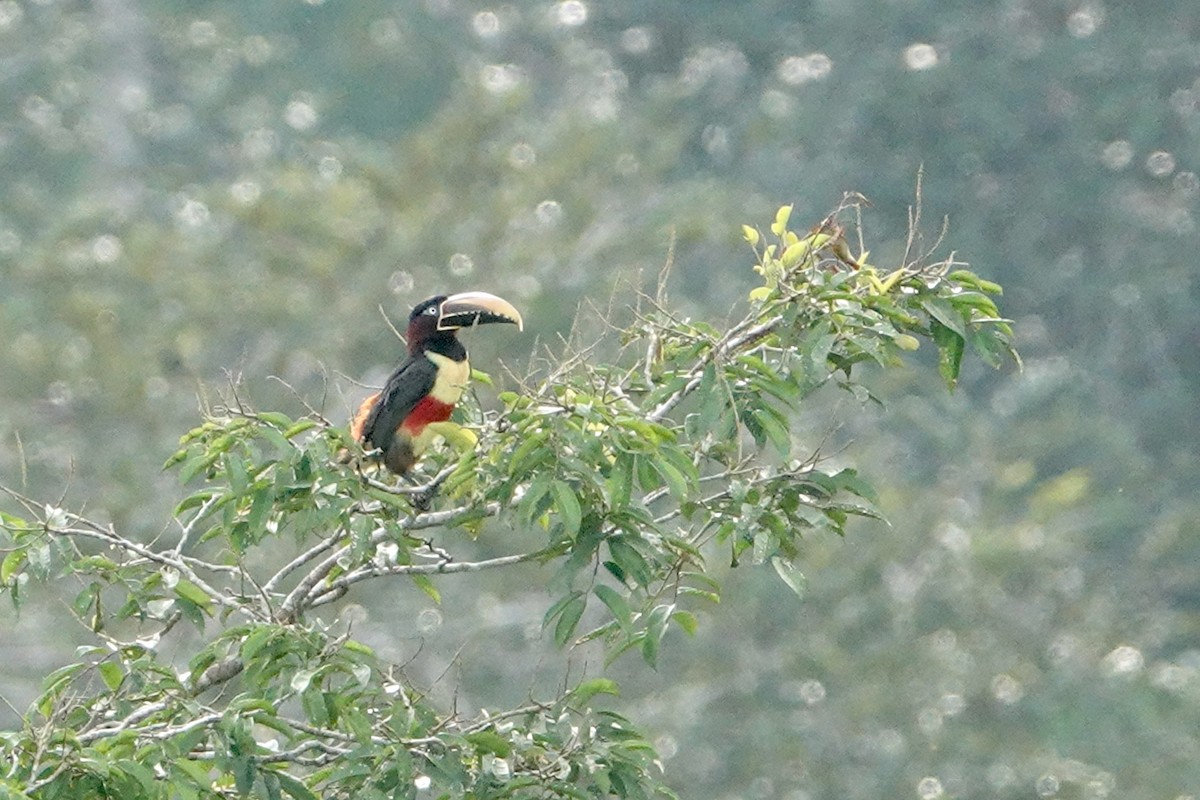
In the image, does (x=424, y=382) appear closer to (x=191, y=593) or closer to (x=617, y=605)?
(x=191, y=593)

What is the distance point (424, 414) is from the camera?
4809 mm

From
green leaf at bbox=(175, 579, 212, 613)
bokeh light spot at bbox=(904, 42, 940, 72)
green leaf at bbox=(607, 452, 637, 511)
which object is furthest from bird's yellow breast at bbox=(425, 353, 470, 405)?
bokeh light spot at bbox=(904, 42, 940, 72)

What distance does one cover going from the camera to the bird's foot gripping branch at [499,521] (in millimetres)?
3359

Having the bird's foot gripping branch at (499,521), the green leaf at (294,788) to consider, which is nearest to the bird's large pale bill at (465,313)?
the bird's foot gripping branch at (499,521)

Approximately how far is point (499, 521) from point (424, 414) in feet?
4.28

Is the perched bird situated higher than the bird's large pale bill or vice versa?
the bird's large pale bill

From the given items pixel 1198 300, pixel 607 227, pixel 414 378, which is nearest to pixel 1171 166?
pixel 1198 300

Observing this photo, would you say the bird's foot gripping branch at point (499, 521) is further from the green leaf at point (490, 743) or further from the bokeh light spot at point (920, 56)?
the bokeh light spot at point (920, 56)

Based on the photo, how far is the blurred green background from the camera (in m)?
10.1

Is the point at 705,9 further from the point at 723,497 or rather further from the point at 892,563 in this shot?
the point at 723,497

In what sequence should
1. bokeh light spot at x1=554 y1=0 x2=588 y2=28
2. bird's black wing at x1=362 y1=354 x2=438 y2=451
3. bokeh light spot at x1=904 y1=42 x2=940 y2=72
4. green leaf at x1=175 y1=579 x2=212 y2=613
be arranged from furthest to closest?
1. bokeh light spot at x1=554 y1=0 x2=588 y2=28
2. bokeh light spot at x1=904 y1=42 x2=940 y2=72
3. bird's black wing at x1=362 y1=354 x2=438 y2=451
4. green leaf at x1=175 y1=579 x2=212 y2=613

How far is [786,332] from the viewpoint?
3.63m

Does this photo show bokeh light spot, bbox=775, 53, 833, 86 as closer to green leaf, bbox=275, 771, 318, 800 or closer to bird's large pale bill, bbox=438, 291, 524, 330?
bird's large pale bill, bbox=438, 291, 524, 330

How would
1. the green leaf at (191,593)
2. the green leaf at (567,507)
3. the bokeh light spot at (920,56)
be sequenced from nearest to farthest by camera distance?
the green leaf at (567,507) < the green leaf at (191,593) < the bokeh light spot at (920,56)
